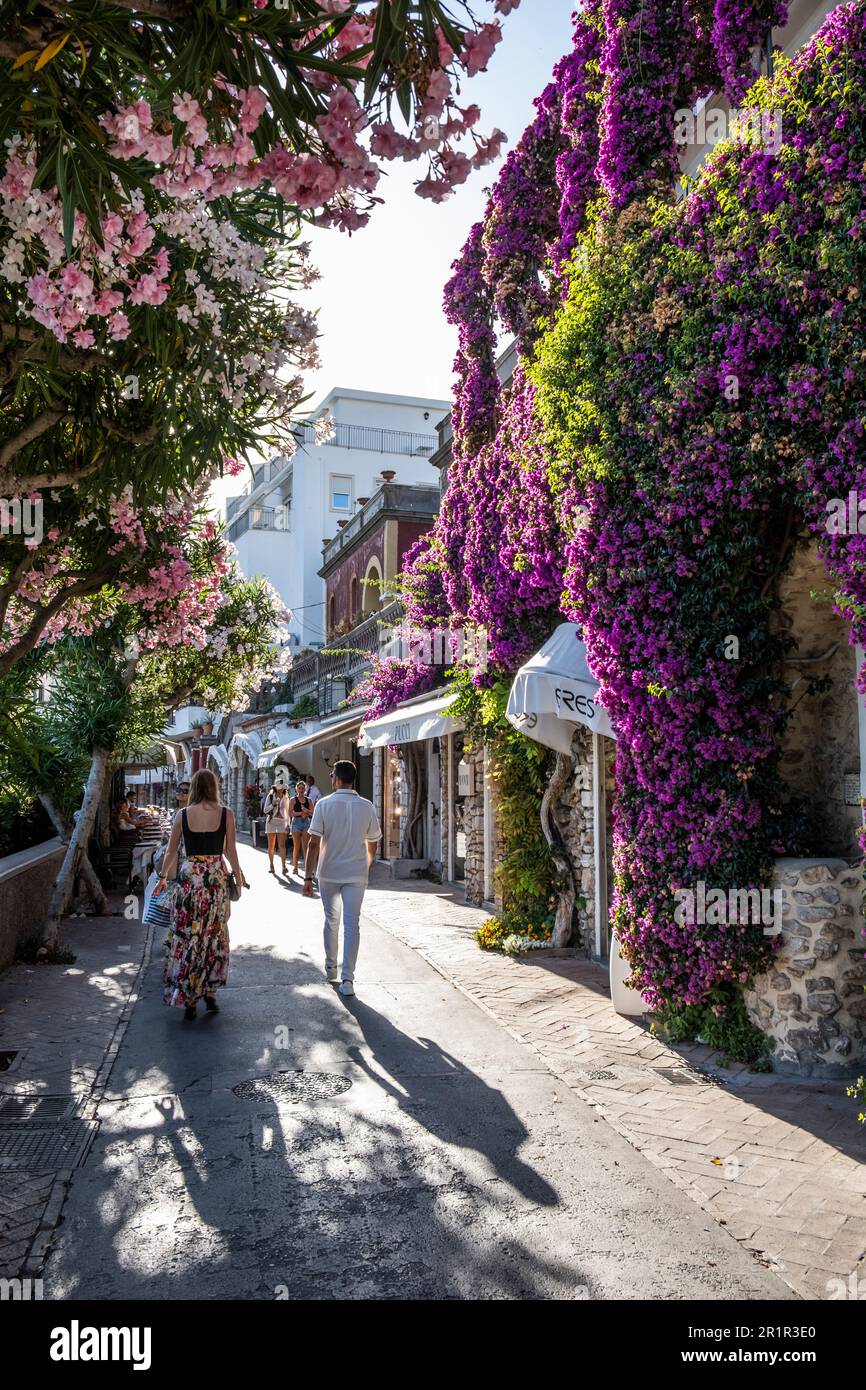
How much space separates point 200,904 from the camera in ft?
25.9

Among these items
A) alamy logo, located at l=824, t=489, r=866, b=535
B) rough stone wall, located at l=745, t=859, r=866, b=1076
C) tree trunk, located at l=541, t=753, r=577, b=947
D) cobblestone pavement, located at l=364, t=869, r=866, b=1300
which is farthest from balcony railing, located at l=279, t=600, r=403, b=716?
alamy logo, located at l=824, t=489, r=866, b=535

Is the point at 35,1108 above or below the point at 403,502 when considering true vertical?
below

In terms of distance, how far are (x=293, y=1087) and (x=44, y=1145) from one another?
4.78 feet

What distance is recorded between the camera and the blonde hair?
26.8 feet

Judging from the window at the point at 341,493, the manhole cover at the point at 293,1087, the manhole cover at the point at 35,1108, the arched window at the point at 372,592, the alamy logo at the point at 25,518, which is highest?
the window at the point at 341,493

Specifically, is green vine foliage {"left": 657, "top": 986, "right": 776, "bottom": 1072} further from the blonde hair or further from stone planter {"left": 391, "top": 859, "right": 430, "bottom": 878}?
stone planter {"left": 391, "top": 859, "right": 430, "bottom": 878}

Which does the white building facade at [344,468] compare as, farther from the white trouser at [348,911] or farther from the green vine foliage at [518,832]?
the white trouser at [348,911]

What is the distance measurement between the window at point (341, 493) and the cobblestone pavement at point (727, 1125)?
34.3 meters

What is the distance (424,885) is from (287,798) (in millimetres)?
3219

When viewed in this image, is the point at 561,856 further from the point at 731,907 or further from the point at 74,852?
the point at 74,852

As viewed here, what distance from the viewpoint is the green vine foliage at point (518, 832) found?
11250mm

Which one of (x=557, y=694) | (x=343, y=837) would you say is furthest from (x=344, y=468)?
(x=343, y=837)

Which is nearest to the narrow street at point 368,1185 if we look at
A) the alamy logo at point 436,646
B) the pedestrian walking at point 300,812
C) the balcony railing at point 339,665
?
the alamy logo at point 436,646

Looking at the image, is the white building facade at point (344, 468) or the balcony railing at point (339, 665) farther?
the white building facade at point (344, 468)
